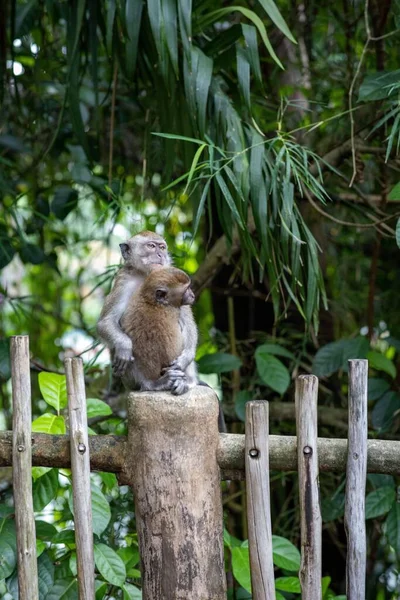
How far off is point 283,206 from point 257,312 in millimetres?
1928

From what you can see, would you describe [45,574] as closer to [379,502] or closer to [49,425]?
→ [49,425]

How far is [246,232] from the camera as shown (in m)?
3.17

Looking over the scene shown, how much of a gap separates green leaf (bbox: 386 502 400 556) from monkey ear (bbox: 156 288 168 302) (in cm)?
130

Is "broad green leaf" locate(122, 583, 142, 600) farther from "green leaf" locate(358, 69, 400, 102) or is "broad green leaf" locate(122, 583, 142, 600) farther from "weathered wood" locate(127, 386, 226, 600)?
"green leaf" locate(358, 69, 400, 102)

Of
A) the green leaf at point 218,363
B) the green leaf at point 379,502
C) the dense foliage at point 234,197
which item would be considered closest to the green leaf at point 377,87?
the dense foliage at point 234,197

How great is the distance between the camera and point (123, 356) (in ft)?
9.65

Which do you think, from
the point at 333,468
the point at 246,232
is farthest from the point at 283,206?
the point at 333,468

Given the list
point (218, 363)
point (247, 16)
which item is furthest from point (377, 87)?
point (218, 363)

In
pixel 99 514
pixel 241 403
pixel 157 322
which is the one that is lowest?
pixel 99 514

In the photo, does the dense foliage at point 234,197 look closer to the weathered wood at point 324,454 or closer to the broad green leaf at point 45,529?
the broad green leaf at point 45,529

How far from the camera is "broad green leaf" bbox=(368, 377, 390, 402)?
12.4 ft

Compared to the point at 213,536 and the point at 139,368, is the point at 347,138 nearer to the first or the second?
the point at 139,368

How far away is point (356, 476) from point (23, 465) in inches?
38.2

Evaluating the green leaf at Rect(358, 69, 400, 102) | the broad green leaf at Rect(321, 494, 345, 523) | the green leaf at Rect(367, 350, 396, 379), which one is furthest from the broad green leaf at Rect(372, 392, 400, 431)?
the green leaf at Rect(358, 69, 400, 102)
